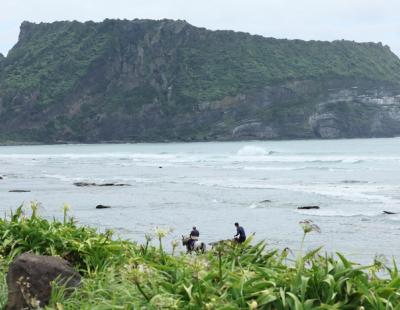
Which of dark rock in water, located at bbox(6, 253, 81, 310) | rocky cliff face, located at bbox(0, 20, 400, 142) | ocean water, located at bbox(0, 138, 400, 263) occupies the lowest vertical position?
ocean water, located at bbox(0, 138, 400, 263)

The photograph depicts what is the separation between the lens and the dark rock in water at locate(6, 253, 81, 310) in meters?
6.27

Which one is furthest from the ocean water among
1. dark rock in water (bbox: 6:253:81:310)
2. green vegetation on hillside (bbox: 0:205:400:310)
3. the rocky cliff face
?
the rocky cliff face

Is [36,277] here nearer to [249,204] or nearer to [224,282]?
[224,282]

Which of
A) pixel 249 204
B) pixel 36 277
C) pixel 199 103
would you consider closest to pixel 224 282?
pixel 36 277

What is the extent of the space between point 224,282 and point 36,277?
1851 millimetres

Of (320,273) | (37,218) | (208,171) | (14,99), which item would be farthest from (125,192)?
(14,99)

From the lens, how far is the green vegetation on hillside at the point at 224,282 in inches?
204

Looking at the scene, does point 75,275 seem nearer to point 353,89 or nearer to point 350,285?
point 350,285

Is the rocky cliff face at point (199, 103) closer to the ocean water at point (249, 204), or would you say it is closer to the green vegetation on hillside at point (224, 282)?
the ocean water at point (249, 204)

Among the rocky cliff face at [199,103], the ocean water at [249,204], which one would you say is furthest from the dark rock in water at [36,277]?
the rocky cliff face at [199,103]

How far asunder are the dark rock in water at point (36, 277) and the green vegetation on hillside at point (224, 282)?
142 millimetres

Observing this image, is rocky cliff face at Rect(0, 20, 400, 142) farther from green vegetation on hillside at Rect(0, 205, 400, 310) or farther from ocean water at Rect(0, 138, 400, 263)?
green vegetation on hillside at Rect(0, 205, 400, 310)

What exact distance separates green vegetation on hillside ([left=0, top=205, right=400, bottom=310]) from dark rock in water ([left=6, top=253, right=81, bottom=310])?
14 cm

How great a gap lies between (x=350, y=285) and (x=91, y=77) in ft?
650
